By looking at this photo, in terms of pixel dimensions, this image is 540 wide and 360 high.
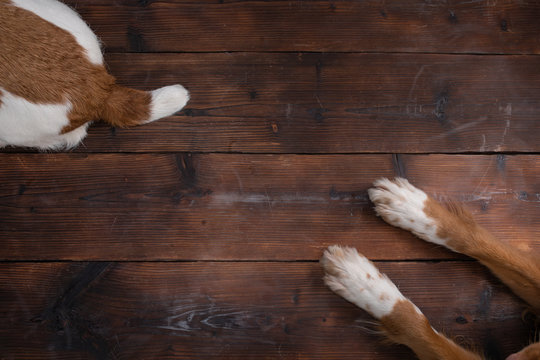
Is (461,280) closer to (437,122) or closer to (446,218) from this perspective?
(446,218)

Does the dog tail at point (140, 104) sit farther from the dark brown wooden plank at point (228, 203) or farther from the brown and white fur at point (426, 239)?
the brown and white fur at point (426, 239)

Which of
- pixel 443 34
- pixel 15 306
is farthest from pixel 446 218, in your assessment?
pixel 15 306

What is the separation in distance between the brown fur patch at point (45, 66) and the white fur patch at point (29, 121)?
0.02 metres

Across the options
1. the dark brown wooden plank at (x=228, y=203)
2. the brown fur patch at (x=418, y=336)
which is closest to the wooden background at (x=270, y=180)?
the dark brown wooden plank at (x=228, y=203)

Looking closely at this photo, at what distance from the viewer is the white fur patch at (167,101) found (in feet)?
5.24

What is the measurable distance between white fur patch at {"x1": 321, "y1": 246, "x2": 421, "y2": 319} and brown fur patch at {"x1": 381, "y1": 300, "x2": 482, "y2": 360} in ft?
0.12

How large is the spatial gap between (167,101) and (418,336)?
1326 millimetres

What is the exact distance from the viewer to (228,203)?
5.47ft

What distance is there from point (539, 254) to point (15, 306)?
217cm

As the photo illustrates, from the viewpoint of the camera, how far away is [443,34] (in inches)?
70.4

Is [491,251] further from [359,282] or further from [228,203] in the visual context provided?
[228,203]

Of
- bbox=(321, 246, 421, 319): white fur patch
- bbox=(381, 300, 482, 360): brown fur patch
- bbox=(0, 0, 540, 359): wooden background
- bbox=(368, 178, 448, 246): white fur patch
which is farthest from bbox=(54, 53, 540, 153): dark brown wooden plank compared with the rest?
bbox=(381, 300, 482, 360): brown fur patch

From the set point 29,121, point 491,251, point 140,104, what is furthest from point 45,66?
point 491,251

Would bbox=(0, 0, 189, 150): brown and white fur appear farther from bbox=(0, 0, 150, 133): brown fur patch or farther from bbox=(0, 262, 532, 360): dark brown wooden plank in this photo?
bbox=(0, 262, 532, 360): dark brown wooden plank
